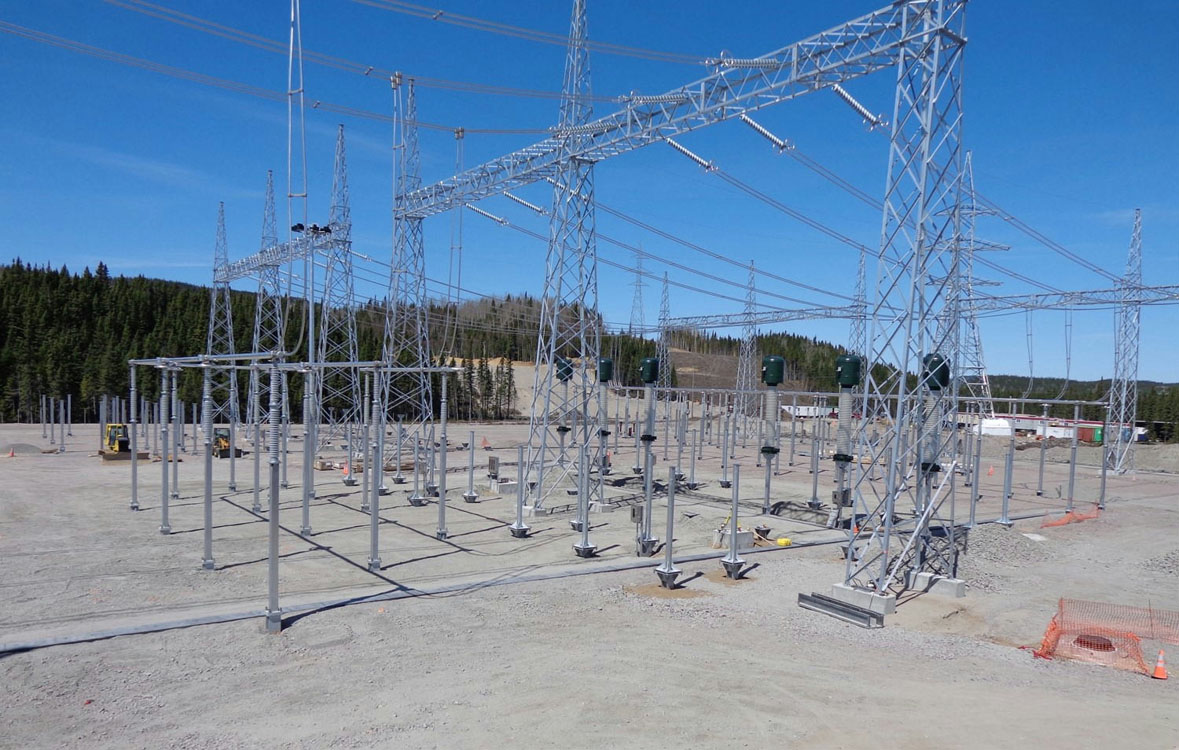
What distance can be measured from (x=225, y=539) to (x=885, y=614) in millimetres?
10101

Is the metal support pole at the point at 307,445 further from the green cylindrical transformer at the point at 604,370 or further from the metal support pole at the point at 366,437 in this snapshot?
the green cylindrical transformer at the point at 604,370

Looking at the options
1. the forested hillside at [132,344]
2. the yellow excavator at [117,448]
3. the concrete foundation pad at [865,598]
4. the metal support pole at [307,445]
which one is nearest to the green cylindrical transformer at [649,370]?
the metal support pole at [307,445]

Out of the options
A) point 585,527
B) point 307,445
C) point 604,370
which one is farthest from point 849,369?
point 307,445

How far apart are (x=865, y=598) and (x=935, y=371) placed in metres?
2.87

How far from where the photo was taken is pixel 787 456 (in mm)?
34062

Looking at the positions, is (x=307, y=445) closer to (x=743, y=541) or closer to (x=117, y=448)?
(x=743, y=541)

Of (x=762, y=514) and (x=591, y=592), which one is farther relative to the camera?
(x=762, y=514)

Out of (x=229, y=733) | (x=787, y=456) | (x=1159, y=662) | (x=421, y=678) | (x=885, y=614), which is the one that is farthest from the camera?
(x=787, y=456)

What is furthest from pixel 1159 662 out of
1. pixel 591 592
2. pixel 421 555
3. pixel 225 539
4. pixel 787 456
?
pixel 787 456

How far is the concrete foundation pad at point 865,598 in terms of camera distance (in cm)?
907

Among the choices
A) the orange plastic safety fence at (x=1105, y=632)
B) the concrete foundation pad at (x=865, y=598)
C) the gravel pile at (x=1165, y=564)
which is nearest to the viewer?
the orange plastic safety fence at (x=1105, y=632)

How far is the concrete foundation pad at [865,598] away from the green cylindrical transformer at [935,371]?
8.61 feet

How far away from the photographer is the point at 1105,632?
865 cm

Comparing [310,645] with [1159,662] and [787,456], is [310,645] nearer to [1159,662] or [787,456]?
[1159,662]
